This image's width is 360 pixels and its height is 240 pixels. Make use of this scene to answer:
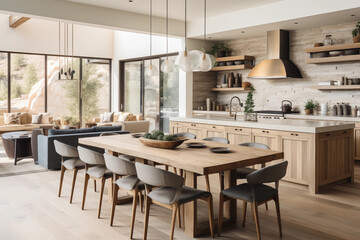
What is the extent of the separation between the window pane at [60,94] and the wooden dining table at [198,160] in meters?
7.88

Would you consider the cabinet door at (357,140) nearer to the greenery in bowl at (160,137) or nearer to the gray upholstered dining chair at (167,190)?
the greenery in bowl at (160,137)

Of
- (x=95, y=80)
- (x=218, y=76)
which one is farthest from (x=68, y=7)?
(x=95, y=80)

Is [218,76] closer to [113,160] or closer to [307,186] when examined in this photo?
[307,186]

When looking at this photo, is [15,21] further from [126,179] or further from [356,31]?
[356,31]

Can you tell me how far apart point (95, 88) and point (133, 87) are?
136 cm

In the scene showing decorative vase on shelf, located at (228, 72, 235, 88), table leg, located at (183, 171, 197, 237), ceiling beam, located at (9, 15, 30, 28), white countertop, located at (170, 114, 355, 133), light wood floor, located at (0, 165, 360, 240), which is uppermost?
ceiling beam, located at (9, 15, 30, 28)

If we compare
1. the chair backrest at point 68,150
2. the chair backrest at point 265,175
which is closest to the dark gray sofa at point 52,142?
the chair backrest at point 68,150

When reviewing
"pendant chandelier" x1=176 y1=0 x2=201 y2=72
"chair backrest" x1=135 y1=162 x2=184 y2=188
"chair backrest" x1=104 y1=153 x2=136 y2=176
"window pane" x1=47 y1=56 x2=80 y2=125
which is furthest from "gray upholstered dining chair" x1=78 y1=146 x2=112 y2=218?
"window pane" x1=47 y1=56 x2=80 y2=125

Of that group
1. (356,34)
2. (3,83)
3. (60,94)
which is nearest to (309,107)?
(356,34)

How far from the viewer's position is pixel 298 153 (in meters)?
4.75

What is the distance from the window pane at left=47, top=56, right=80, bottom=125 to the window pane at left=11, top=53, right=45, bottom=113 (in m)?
0.24

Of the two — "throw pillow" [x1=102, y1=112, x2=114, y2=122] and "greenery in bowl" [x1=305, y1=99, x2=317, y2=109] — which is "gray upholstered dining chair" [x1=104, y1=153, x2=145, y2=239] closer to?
"greenery in bowl" [x1=305, y1=99, x2=317, y2=109]

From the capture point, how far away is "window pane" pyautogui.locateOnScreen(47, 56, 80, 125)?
11023 mm

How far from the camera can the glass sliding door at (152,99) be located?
34.7ft
